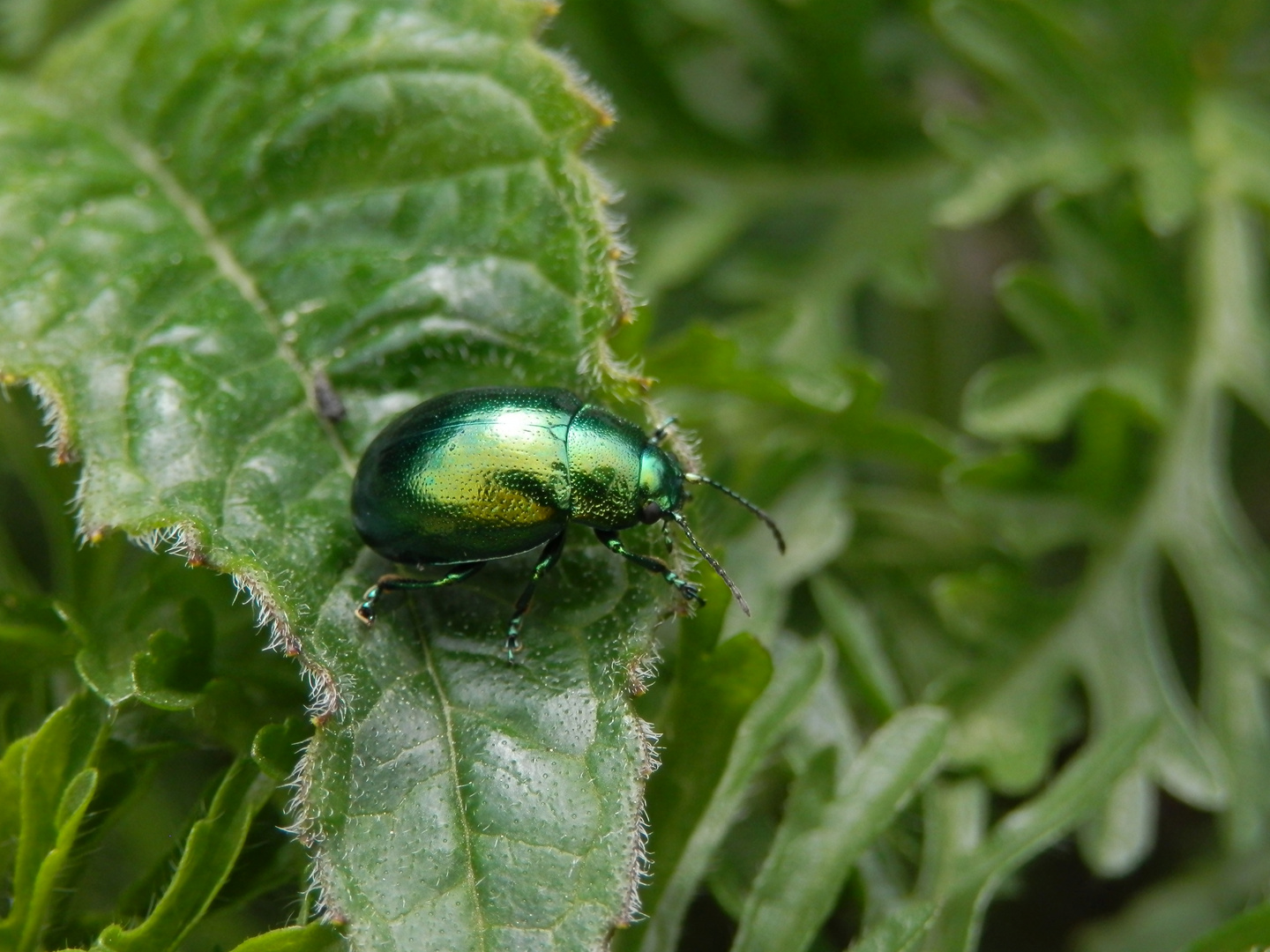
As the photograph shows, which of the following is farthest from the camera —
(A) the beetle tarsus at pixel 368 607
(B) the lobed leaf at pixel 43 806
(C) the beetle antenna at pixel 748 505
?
(C) the beetle antenna at pixel 748 505

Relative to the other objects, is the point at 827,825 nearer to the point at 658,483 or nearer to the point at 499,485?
the point at 658,483

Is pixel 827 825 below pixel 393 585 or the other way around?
below

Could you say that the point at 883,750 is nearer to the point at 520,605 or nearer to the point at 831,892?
the point at 831,892

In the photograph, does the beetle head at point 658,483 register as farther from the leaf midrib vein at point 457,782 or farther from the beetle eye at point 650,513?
the leaf midrib vein at point 457,782

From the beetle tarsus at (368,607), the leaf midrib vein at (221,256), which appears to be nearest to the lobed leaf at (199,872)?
the beetle tarsus at (368,607)

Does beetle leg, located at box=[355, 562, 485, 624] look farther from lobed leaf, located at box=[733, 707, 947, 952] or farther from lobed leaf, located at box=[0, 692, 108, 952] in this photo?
lobed leaf, located at box=[733, 707, 947, 952]

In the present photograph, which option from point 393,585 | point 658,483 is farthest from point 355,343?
point 658,483

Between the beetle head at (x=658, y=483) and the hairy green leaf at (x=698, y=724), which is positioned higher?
the beetle head at (x=658, y=483)
